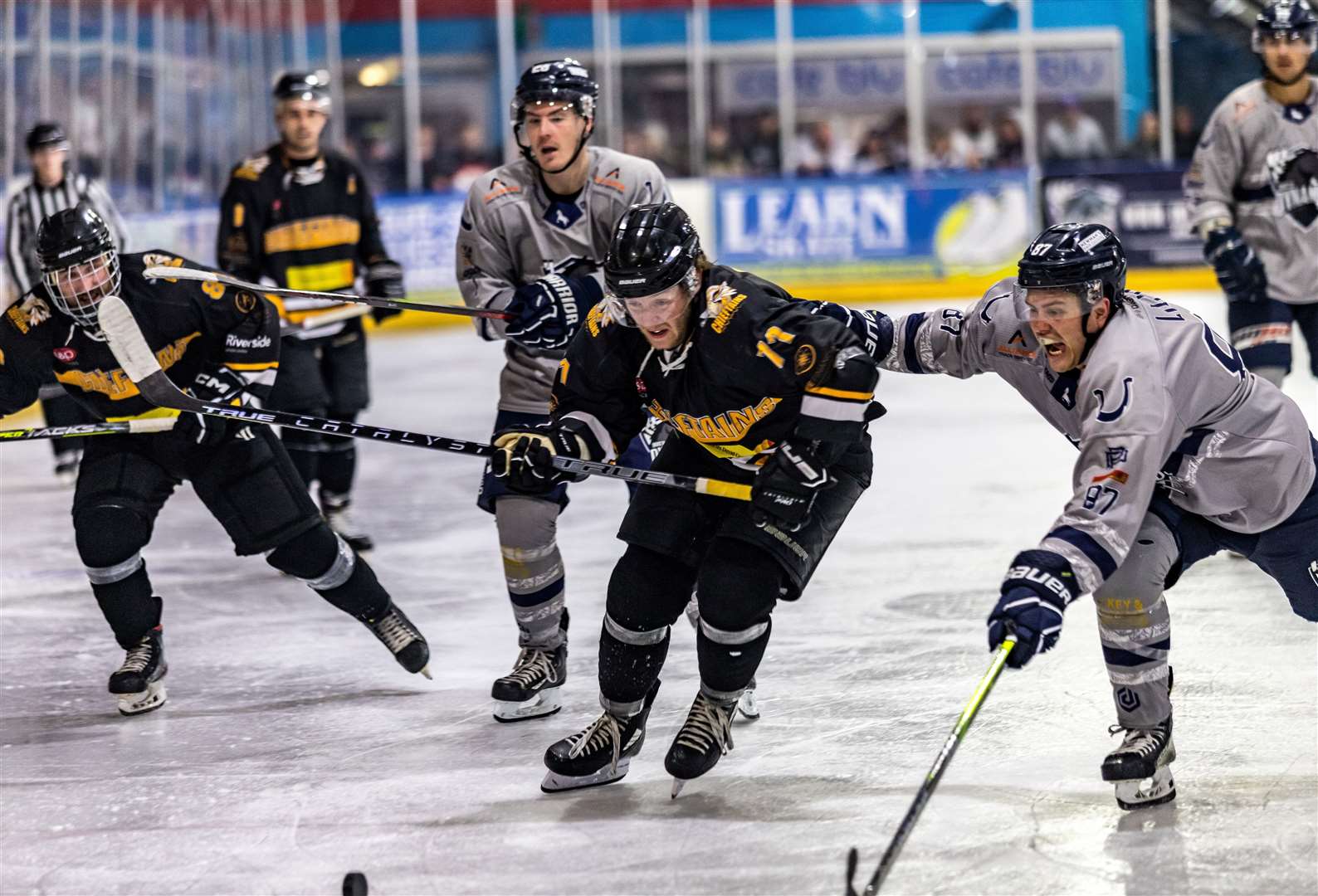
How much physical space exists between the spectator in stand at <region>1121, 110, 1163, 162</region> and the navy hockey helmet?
32.4ft

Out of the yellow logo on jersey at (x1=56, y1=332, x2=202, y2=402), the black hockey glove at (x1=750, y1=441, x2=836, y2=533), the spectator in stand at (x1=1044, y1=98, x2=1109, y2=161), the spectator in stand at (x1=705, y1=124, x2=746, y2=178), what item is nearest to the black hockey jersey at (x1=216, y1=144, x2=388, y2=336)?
the yellow logo on jersey at (x1=56, y1=332, x2=202, y2=402)

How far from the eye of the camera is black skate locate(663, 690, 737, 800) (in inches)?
116

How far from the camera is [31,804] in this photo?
3107mm

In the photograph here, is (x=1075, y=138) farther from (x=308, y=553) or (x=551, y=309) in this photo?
(x=308, y=553)

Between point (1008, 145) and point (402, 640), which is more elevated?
point (1008, 145)

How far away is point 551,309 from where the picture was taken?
3.59 metres

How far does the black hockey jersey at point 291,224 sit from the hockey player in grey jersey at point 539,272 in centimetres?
155

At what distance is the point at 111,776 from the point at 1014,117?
10.5 metres

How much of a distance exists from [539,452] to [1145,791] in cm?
118

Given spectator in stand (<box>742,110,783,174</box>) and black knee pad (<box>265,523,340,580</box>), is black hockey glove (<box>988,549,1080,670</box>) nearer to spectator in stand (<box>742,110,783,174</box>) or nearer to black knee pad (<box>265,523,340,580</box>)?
black knee pad (<box>265,523,340,580</box>)

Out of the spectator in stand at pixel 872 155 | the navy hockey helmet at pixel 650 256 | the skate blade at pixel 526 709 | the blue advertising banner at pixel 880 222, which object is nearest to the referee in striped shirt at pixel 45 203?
the skate blade at pixel 526 709

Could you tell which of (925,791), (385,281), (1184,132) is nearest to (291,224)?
(385,281)

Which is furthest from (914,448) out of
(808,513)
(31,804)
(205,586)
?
(31,804)

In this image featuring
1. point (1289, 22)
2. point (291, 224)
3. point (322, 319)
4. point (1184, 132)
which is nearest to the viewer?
point (1289, 22)
